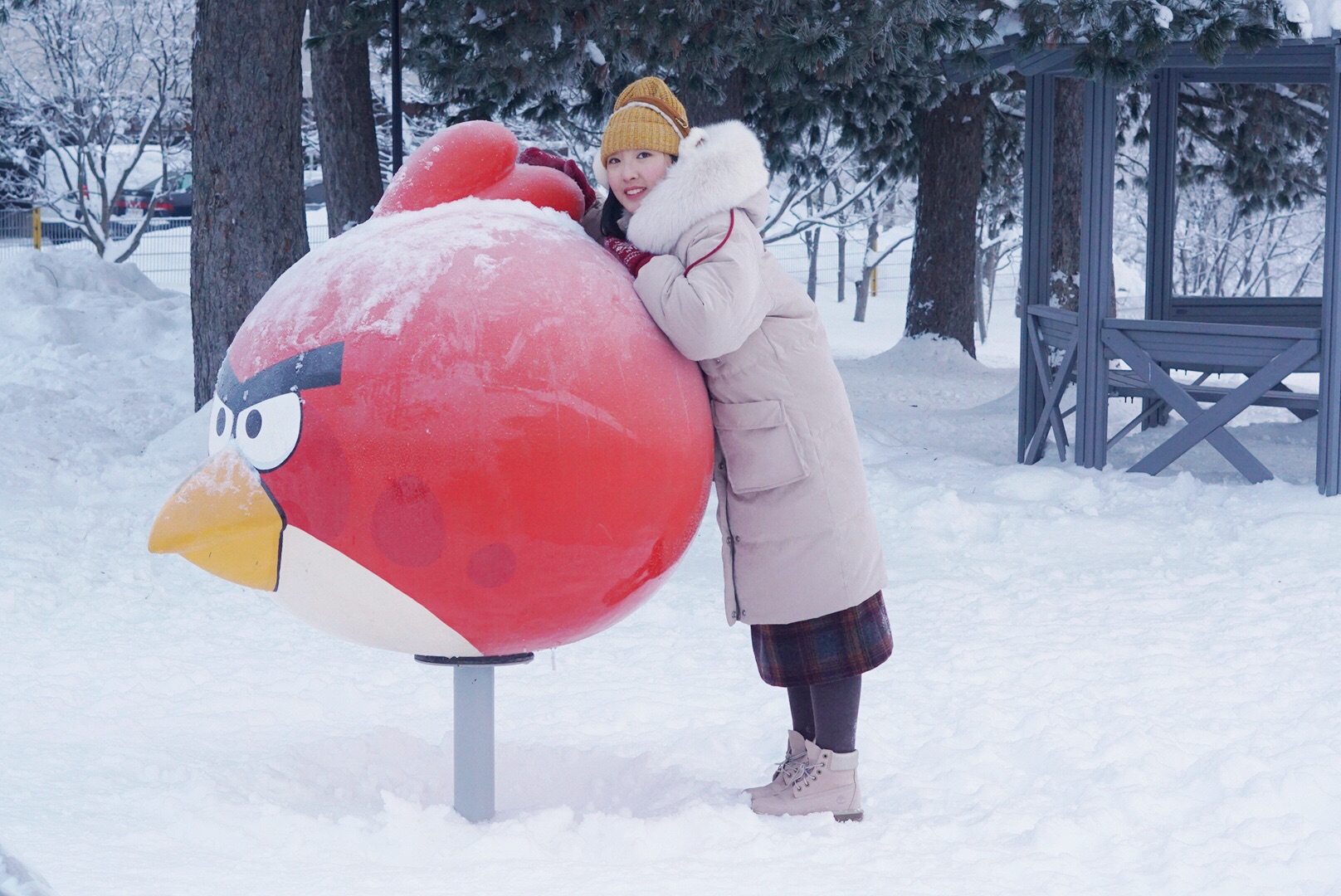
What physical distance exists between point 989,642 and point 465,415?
3029 mm

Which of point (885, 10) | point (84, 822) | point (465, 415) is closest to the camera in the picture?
point (465, 415)

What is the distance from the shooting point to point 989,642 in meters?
5.21

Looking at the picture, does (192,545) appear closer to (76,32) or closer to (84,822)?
(84,822)

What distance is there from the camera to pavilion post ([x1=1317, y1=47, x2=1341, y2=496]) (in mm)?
7246

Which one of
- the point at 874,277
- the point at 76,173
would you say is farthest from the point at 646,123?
the point at 874,277

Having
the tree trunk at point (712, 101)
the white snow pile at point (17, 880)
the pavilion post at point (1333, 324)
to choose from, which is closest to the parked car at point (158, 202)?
the tree trunk at point (712, 101)

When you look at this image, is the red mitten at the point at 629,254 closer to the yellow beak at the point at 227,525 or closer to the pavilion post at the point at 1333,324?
the yellow beak at the point at 227,525

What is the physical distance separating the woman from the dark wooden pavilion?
482 centimetres

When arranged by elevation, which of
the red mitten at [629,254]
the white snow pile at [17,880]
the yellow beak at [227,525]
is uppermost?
the red mitten at [629,254]

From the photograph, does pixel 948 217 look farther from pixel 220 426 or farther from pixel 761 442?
pixel 220 426

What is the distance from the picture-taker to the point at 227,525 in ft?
9.39

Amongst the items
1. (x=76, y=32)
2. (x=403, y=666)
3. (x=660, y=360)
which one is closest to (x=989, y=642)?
Result: (x=403, y=666)

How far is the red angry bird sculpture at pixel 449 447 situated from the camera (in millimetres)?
2805

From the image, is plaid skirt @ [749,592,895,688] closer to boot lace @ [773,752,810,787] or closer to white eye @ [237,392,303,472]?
boot lace @ [773,752,810,787]
